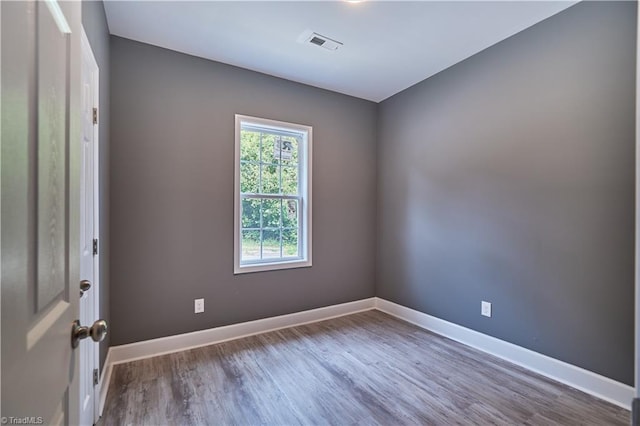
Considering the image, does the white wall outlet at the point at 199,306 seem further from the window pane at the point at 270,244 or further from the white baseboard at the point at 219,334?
the window pane at the point at 270,244

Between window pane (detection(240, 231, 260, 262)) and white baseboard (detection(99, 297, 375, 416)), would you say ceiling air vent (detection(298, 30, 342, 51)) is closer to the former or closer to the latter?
window pane (detection(240, 231, 260, 262))

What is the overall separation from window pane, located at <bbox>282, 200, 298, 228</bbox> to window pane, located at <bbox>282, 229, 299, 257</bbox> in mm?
69

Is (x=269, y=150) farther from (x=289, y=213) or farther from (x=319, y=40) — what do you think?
(x=319, y=40)

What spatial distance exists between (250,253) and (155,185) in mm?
1104

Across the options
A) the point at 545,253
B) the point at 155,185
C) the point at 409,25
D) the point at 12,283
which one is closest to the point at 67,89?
the point at 12,283

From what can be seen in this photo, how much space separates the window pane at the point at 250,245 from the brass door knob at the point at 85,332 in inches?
89.0

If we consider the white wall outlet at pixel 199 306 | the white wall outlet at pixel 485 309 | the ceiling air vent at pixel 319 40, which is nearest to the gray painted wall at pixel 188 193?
the white wall outlet at pixel 199 306

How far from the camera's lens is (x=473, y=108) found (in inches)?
112

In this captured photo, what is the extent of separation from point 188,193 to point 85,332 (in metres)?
2.10

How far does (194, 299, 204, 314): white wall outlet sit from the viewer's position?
2801mm

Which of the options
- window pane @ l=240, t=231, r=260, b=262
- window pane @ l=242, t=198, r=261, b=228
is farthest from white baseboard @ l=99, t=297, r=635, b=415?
window pane @ l=242, t=198, r=261, b=228

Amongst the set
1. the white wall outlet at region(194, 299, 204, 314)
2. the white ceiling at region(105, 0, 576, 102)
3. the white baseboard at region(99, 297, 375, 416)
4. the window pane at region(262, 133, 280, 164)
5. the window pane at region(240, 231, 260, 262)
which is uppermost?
the white ceiling at region(105, 0, 576, 102)

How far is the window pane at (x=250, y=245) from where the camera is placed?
3.11m

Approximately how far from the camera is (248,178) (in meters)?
3.14
